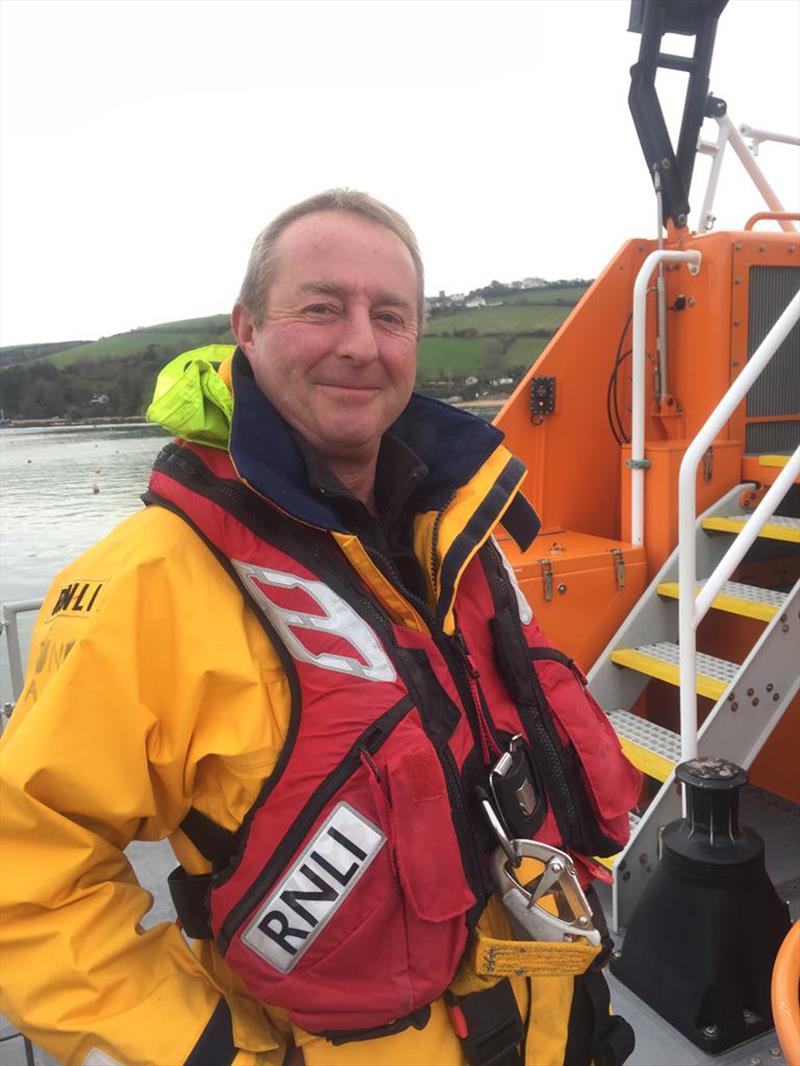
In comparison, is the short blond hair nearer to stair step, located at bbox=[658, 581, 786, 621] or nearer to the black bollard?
the black bollard

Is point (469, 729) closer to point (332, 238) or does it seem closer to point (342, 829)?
point (342, 829)

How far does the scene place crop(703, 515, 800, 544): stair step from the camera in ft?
10.4

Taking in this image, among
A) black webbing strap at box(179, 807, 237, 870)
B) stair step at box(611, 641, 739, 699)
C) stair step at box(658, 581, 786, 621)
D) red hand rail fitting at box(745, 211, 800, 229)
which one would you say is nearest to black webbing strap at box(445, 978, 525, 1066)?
black webbing strap at box(179, 807, 237, 870)

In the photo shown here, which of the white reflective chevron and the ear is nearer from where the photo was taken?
the white reflective chevron

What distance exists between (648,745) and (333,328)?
7.41 ft

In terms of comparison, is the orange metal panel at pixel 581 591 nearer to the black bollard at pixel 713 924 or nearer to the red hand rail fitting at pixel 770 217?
the black bollard at pixel 713 924

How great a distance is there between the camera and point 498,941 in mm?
1109

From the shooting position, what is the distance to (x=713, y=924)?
224 centimetres

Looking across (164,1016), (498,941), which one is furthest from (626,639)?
(164,1016)

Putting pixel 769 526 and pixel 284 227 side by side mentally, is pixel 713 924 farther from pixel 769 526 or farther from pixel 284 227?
pixel 284 227

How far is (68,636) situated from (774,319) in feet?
12.1

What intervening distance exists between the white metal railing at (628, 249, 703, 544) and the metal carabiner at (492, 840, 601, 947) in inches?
100

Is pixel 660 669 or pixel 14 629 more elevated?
pixel 14 629

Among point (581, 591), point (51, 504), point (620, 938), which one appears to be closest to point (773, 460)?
point (581, 591)
